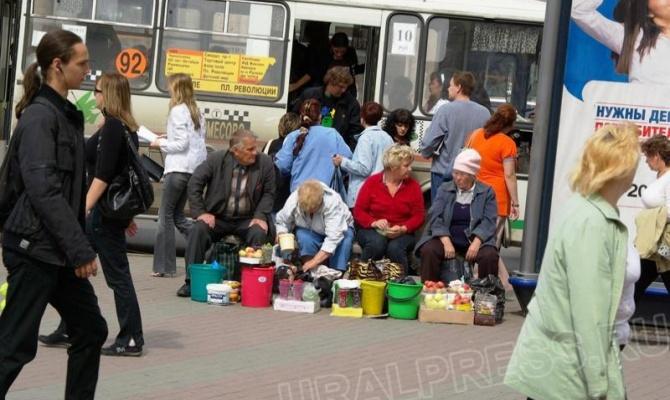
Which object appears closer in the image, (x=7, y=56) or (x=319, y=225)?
(x=319, y=225)

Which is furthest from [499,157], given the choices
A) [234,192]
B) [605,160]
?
[605,160]

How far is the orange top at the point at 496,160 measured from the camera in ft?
37.9

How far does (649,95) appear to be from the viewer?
32.6 feet

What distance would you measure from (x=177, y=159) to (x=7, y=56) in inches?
143

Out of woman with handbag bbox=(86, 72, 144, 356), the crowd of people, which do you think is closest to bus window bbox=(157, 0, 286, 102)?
the crowd of people

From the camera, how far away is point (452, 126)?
478 inches

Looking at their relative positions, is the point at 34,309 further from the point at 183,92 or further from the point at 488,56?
the point at 488,56

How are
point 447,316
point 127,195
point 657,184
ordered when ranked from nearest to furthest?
point 127,195, point 657,184, point 447,316

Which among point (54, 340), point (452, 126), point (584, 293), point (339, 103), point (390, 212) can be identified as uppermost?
point (339, 103)

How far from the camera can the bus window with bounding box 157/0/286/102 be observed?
13469 mm

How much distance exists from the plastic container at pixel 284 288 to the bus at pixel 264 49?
3.05 metres

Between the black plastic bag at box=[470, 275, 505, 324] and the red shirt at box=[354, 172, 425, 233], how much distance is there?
41.1 inches

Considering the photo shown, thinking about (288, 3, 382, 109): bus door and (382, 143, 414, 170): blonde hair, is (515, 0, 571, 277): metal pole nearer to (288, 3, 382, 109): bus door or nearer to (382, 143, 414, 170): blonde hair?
(382, 143, 414, 170): blonde hair

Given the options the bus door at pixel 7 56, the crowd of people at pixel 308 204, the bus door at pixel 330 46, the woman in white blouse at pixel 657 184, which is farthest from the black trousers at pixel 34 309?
the bus door at pixel 7 56
